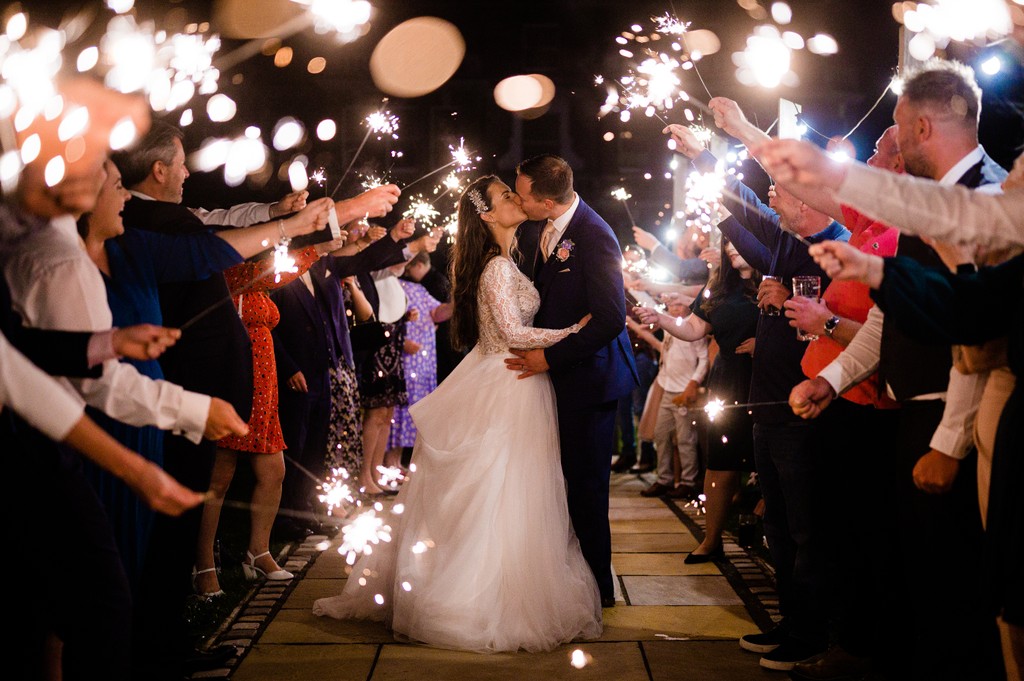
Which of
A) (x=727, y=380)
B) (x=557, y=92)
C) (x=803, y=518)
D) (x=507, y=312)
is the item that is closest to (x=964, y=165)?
(x=803, y=518)

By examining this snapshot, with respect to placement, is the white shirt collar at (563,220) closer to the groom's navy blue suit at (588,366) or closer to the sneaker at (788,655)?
the groom's navy blue suit at (588,366)

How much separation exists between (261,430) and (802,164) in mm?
3265

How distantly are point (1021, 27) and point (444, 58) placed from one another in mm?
19916

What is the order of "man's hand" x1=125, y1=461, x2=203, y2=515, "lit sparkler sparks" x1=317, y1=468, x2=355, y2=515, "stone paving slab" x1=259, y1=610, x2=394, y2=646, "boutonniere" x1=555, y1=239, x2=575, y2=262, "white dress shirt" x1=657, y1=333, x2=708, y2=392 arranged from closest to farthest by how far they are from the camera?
1. "man's hand" x1=125, y1=461, x2=203, y2=515
2. "stone paving slab" x1=259, y1=610, x2=394, y2=646
3. "boutonniere" x1=555, y1=239, x2=575, y2=262
4. "lit sparkler sparks" x1=317, y1=468, x2=355, y2=515
5. "white dress shirt" x1=657, y1=333, x2=708, y2=392

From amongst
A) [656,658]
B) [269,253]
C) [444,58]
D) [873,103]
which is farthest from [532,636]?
[444,58]

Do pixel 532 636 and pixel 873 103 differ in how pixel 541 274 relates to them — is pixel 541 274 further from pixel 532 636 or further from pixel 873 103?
pixel 873 103

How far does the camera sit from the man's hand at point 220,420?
249 centimetres

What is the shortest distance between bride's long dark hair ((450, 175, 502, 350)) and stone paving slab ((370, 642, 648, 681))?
1420 millimetres

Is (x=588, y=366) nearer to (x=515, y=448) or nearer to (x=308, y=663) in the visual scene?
(x=515, y=448)

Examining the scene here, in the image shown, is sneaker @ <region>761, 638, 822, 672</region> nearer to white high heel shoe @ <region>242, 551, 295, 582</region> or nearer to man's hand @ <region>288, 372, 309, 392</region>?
white high heel shoe @ <region>242, 551, 295, 582</region>

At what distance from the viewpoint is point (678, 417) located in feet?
23.0

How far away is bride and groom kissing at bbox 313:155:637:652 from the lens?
3645 mm

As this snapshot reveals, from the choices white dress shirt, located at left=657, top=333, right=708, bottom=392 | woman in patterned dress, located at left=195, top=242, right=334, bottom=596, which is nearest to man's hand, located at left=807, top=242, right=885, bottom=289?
woman in patterned dress, located at left=195, top=242, right=334, bottom=596

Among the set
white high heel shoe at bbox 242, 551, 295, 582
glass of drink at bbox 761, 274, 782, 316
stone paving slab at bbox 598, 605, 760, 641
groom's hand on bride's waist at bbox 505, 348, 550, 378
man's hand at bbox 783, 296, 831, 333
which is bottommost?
white high heel shoe at bbox 242, 551, 295, 582
